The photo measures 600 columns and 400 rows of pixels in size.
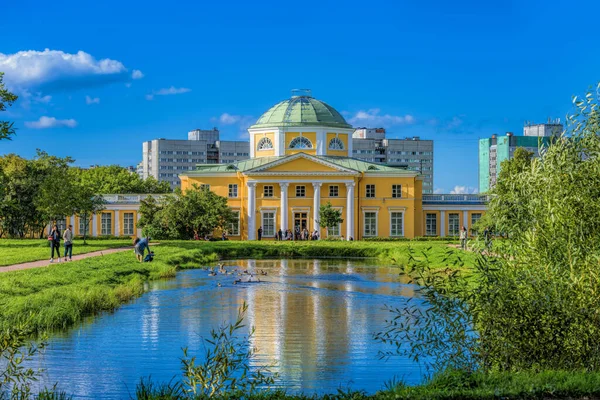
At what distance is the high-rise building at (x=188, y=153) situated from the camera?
16088cm

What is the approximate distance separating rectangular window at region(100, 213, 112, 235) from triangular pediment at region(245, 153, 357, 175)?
12.5 meters

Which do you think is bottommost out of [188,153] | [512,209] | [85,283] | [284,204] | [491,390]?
[491,390]

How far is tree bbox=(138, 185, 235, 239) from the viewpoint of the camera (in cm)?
5616

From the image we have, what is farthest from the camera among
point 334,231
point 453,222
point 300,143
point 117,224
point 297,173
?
point 453,222

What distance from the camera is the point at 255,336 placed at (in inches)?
705

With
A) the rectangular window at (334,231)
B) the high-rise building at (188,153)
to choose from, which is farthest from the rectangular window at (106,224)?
the high-rise building at (188,153)

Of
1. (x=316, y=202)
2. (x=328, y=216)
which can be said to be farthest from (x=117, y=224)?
(x=328, y=216)

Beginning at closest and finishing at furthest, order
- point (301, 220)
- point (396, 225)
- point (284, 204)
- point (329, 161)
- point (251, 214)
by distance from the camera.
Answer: point (329, 161) < point (284, 204) < point (251, 214) < point (301, 220) < point (396, 225)

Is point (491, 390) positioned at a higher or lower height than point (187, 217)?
lower

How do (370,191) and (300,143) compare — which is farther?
(300,143)

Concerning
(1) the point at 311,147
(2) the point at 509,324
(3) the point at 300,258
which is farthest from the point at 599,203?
(1) the point at 311,147

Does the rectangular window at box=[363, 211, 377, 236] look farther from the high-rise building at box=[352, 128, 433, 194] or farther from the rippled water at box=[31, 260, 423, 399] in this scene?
the high-rise building at box=[352, 128, 433, 194]

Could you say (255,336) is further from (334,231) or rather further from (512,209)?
(334,231)

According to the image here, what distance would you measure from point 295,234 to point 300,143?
8.43 metres
